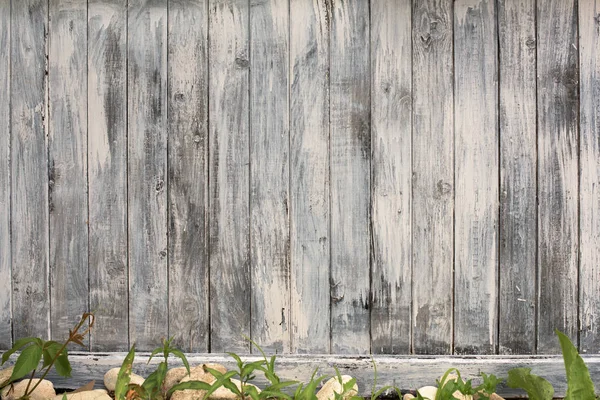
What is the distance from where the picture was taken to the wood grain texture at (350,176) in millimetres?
2219

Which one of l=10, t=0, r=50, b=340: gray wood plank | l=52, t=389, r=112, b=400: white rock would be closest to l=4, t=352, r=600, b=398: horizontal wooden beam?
l=52, t=389, r=112, b=400: white rock

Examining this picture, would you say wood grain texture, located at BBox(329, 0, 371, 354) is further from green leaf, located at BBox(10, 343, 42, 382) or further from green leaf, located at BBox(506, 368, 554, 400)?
green leaf, located at BBox(10, 343, 42, 382)

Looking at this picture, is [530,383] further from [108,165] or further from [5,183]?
[5,183]

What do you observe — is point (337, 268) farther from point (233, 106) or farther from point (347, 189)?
point (233, 106)

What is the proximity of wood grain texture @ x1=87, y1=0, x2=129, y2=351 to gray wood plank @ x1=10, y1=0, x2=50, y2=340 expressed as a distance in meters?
0.18

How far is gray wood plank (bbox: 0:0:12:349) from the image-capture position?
2266mm

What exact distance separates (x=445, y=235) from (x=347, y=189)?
406 mm

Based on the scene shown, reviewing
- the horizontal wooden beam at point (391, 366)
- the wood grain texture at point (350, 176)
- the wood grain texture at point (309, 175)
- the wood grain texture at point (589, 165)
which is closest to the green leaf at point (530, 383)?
the horizontal wooden beam at point (391, 366)

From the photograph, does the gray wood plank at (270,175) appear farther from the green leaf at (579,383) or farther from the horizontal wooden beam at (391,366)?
the green leaf at (579,383)

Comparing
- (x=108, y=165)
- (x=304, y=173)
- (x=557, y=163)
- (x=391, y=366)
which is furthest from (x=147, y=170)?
(x=557, y=163)

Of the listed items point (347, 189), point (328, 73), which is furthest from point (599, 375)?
point (328, 73)

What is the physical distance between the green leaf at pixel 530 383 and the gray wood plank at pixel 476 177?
16 cm

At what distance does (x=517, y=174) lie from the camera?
2221mm

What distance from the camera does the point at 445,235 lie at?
2.24m
